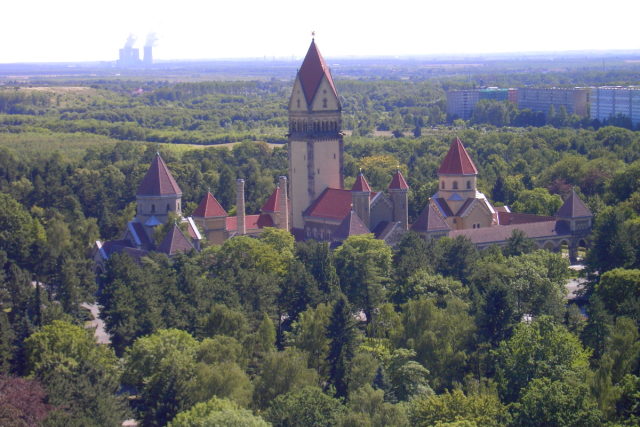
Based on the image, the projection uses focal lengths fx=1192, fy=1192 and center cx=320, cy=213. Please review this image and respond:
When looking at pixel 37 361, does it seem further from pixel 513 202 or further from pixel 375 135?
pixel 375 135

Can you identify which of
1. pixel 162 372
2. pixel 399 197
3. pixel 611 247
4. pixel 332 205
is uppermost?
pixel 399 197

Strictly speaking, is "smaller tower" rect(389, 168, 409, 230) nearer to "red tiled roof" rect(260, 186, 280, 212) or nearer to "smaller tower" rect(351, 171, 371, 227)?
"smaller tower" rect(351, 171, 371, 227)

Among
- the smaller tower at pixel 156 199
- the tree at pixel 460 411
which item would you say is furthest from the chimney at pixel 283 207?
the tree at pixel 460 411

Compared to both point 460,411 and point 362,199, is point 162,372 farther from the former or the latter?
point 362,199

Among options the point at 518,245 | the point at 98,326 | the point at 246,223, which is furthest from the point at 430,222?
the point at 98,326

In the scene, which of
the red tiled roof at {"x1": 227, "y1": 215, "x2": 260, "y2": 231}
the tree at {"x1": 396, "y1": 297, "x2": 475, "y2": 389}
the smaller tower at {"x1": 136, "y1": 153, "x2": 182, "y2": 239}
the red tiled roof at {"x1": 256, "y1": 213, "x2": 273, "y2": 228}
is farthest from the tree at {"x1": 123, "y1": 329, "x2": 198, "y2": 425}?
the red tiled roof at {"x1": 256, "y1": 213, "x2": 273, "y2": 228}

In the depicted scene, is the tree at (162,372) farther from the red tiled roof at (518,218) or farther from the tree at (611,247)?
the red tiled roof at (518,218)
